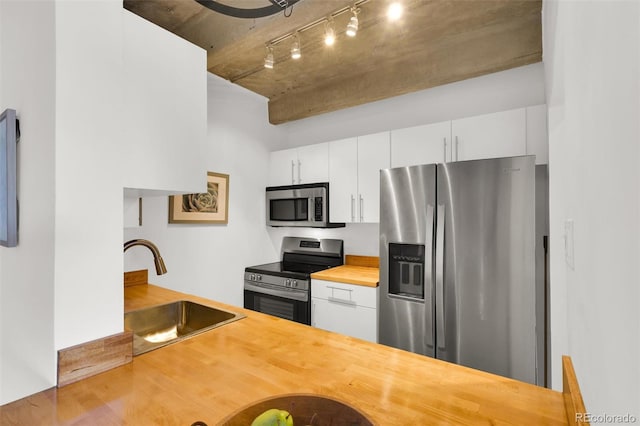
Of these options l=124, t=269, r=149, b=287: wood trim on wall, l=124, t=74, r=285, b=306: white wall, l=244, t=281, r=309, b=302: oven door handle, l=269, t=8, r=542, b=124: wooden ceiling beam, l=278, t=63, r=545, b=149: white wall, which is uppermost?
l=269, t=8, r=542, b=124: wooden ceiling beam

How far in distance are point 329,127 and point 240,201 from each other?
1239mm

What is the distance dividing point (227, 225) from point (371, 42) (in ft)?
6.53

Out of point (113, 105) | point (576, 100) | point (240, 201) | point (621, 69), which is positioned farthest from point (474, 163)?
point (240, 201)

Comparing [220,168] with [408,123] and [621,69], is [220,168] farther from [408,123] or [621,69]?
[621,69]

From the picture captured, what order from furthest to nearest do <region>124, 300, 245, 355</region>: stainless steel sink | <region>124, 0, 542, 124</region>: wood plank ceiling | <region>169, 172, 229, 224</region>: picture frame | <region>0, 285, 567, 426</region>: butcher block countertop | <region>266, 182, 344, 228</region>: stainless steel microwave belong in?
<region>266, 182, 344, 228</region>: stainless steel microwave
<region>169, 172, 229, 224</region>: picture frame
<region>124, 0, 542, 124</region>: wood plank ceiling
<region>124, 300, 245, 355</region>: stainless steel sink
<region>0, 285, 567, 426</region>: butcher block countertop

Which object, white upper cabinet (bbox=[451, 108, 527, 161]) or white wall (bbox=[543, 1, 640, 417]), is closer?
A: white wall (bbox=[543, 1, 640, 417])

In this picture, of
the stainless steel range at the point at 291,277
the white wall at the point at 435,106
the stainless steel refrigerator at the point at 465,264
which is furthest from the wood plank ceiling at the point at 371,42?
the stainless steel range at the point at 291,277

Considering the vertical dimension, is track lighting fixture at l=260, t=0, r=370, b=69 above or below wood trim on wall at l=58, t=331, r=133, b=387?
above

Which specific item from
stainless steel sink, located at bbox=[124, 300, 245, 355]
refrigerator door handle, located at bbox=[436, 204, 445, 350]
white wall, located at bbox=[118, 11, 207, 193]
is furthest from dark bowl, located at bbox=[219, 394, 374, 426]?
refrigerator door handle, located at bbox=[436, 204, 445, 350]

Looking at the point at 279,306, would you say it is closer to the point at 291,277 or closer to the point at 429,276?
the point at 291,277

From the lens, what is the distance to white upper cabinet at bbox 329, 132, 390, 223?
263cm

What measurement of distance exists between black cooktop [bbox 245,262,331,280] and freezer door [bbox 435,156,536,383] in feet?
3.99

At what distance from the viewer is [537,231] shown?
1.83 m

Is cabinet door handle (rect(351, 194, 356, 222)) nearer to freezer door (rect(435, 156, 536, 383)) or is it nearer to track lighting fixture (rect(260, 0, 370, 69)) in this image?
freezer door (rect(435, 156, 536, 383))
